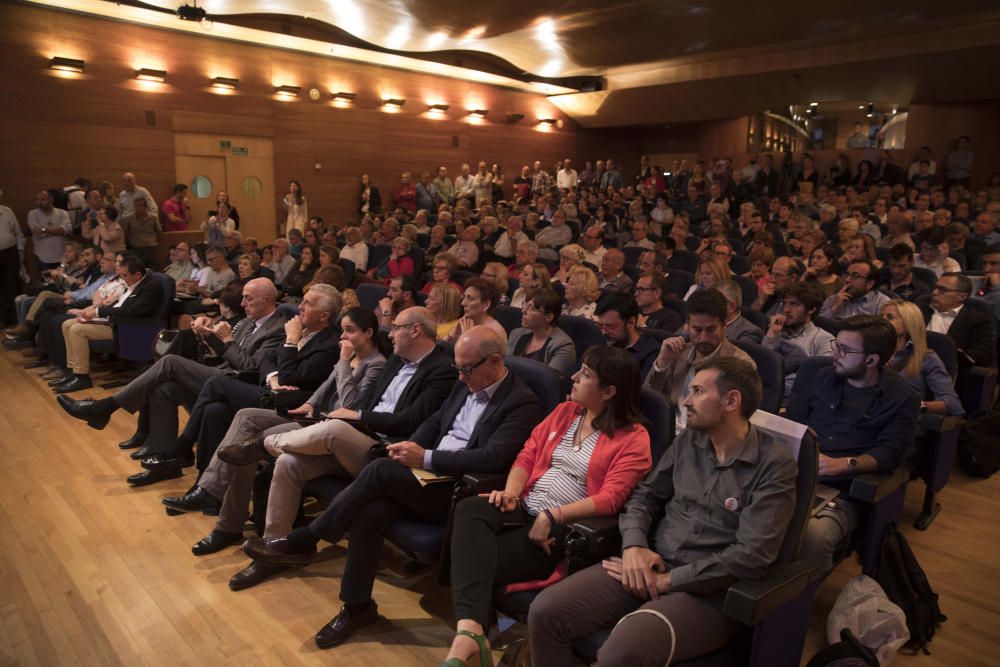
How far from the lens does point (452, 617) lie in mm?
2424

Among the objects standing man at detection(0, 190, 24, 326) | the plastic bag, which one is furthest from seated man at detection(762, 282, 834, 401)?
standing man at detection(0, 190, 24, 326)

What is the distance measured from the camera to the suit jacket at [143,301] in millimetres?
4918

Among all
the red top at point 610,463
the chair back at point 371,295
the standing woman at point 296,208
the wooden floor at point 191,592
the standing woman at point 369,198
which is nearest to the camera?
the red top at point 610,463

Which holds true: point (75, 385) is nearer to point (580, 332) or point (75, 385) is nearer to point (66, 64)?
point (580, 332)

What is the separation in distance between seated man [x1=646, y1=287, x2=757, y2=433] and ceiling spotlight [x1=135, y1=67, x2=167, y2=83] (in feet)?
31.4

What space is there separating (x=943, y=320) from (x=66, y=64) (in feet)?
33.3

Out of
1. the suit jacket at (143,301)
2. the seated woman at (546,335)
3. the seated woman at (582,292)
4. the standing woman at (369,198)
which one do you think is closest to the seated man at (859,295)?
the seated woman at (582,292)

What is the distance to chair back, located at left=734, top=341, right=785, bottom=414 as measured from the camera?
2633mm

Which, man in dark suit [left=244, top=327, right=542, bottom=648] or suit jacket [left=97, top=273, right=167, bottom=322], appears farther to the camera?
suit jacket [left=97, top=273, right=167, bottom=322]

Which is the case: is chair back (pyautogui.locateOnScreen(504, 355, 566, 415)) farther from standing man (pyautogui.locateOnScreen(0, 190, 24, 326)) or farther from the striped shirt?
standing man (pyautogui.locateOnScreen(0, 190, 24, 326))

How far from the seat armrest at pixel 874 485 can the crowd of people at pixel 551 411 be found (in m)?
0.04

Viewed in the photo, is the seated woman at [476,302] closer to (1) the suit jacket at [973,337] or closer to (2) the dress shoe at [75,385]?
(1) the suit jacket at [973,337]

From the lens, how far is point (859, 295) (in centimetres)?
400

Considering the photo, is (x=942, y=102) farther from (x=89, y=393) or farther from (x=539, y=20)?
(x=89, y=393)
